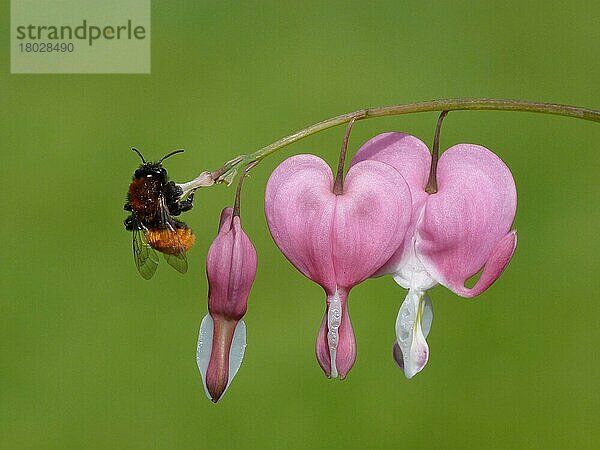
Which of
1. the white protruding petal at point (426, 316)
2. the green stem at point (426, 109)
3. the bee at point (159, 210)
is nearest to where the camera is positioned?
the green stem at point (426, 109)

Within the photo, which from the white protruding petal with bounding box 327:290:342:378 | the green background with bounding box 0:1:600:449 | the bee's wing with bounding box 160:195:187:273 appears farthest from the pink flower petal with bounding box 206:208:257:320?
the green background with bounding box 0:1:600:449

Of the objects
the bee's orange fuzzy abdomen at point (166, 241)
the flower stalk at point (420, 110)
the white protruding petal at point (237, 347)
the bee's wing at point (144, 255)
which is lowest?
the white protruding petal at point (237, 347)

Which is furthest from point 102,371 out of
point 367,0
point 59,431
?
point 367,0

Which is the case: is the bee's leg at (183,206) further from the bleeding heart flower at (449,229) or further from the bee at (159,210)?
the bleeding heart flower at (449,229)

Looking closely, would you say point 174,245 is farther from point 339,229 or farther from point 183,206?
point 339,229

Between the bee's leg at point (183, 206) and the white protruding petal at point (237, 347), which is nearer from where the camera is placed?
the white protruding petal at point (237, 347)

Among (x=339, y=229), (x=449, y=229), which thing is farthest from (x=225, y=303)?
(x=449, y=229)

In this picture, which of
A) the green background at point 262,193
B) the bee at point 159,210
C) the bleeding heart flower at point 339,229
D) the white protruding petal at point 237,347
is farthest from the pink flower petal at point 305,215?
the green background at point 262,193

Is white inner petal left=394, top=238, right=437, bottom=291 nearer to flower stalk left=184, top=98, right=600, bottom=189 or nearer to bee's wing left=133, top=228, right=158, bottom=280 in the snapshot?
flower stalk left=184, top=98, right=600, bottom=189
